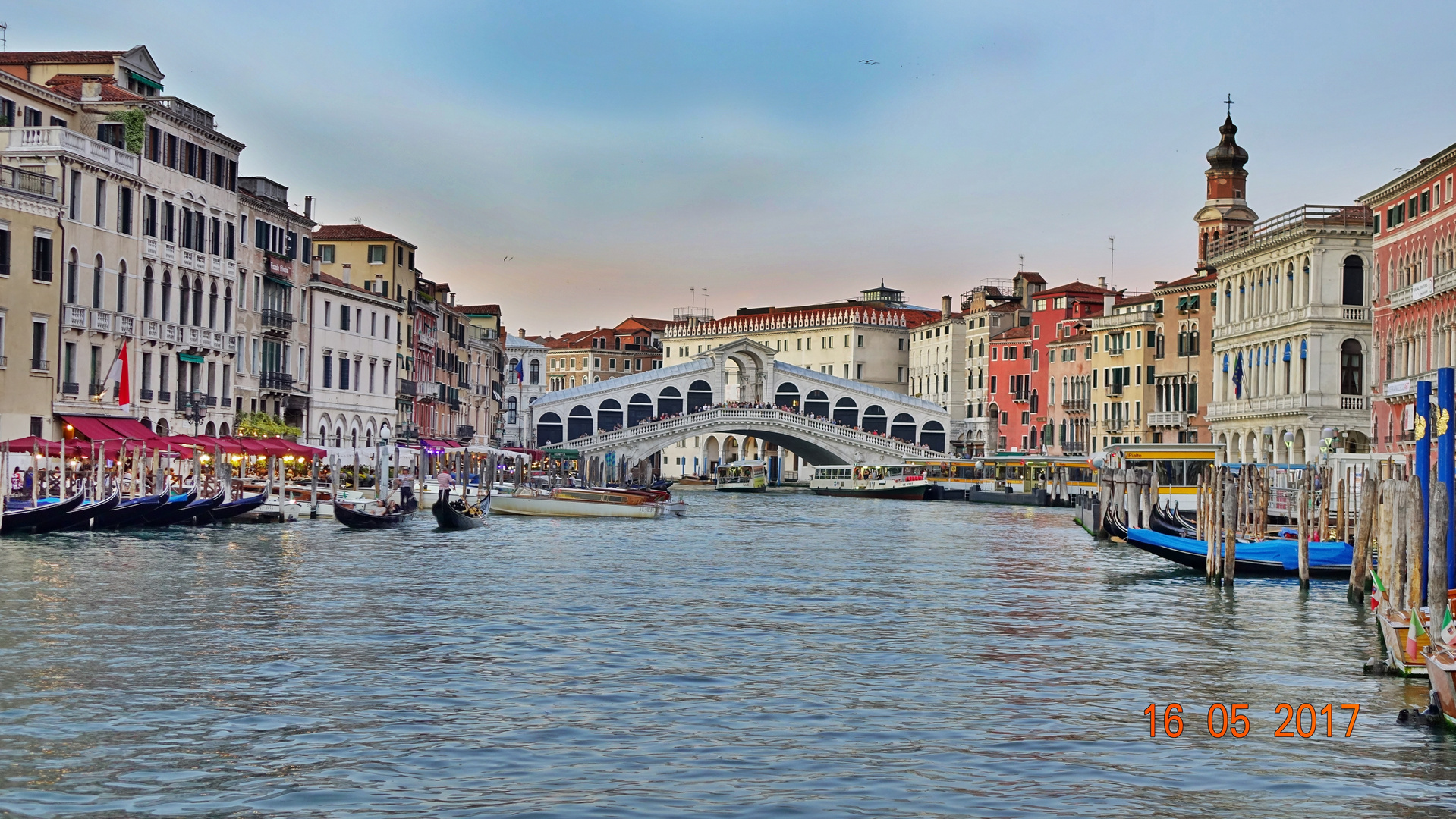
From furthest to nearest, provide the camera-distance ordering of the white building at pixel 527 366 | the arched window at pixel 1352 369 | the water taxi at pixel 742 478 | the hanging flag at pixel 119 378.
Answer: the white building at pixel 527 366
the water taxi at pixel 742 478
the arched window at pixel 1352 369
the hanging flag at pixel 119 378

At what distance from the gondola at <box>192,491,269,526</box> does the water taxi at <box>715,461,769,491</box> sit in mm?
47102

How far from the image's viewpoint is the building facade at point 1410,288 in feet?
111

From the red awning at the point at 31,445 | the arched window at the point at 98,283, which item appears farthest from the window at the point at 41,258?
the red awning at the point at 31,445

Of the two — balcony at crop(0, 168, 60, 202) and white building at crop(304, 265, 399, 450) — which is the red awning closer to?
balcony at crop(0, 168, 60, 202)

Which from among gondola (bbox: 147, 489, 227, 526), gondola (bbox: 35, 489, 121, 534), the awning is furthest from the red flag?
the awning

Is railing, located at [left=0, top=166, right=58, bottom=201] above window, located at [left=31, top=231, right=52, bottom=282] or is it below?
above

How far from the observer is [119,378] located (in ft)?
106

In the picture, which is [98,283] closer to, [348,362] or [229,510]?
[229,510]

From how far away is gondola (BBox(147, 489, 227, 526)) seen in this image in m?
29.4

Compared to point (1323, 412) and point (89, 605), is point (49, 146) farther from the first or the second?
point (1323, 412)

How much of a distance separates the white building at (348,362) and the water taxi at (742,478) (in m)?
30.1

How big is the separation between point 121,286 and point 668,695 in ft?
81.9

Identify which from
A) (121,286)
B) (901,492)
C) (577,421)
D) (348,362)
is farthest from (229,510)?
(577,421)

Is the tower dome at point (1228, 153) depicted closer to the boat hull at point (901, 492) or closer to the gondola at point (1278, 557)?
the boat hull at point (901, 492)
